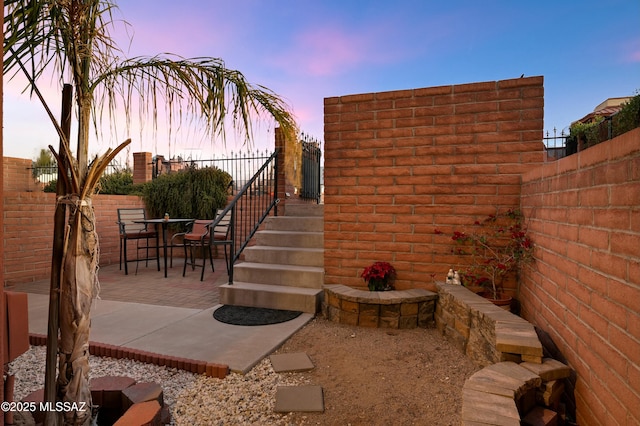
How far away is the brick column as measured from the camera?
8.44m

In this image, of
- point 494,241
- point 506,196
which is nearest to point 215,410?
point 494,241

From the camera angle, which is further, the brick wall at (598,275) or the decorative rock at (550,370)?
the decorative rock at (550,370)

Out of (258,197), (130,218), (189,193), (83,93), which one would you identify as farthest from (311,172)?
(83,93)

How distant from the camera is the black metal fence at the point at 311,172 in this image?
671 centimetres

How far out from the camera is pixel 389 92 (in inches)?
138

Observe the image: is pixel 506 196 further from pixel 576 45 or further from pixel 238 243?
pixel 576 45

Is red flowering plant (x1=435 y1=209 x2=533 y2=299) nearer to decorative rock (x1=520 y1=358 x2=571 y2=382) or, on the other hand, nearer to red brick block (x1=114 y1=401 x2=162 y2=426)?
decorative rock (x1=520 y1=358 x2=571 y2=382)

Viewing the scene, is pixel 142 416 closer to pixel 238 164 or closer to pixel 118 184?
pixel 238 164

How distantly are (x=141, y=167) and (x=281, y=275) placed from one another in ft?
20.6

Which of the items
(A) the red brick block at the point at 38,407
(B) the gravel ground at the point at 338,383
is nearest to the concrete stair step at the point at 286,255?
(B) the gravel ground at the point at 338,383

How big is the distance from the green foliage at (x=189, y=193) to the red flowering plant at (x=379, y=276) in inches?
190

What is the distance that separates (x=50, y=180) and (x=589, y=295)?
40.4 feet

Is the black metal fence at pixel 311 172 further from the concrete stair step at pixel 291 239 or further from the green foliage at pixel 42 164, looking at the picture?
the green foliage at pixel 42 164

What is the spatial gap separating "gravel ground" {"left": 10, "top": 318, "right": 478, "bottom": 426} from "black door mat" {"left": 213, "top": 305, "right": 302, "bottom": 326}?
18.4 inches
